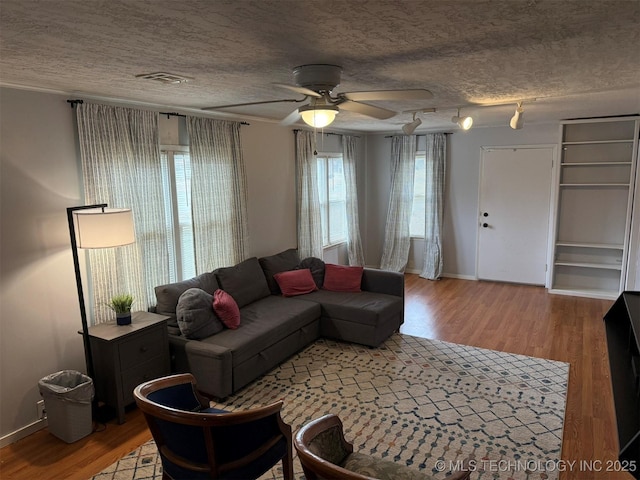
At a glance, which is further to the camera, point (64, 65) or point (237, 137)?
point (237, 137)

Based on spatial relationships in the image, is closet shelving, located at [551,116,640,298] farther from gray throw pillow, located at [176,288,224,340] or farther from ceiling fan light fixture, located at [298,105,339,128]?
gray throw pillow, located at [176,288,224,340]

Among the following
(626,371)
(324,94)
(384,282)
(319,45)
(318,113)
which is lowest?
(384,282)

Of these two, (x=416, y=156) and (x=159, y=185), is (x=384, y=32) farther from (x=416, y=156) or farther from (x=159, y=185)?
(x=416, y=156)

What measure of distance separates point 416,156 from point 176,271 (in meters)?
4.58

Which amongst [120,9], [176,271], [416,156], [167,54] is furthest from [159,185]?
[416,156]

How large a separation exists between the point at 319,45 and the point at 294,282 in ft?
A: 10.3

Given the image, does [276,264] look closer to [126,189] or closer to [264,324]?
[264,324]

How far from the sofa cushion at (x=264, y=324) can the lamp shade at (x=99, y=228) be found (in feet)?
3.59

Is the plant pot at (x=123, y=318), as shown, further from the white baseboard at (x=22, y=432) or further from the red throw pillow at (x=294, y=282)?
the red throw pillow at (x=294, y=282)

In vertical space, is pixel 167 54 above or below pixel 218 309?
above

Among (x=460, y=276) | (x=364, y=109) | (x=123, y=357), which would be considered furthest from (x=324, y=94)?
(x=460, y=276)

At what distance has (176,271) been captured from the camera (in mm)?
4180

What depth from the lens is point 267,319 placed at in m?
4.00

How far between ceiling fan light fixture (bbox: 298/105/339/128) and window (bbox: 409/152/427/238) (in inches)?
194
